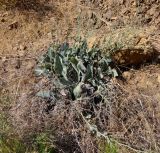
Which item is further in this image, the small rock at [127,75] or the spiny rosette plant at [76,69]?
the small rock at [127,75]

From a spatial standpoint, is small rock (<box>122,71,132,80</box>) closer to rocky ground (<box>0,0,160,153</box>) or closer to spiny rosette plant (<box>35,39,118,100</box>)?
rocky ground (<box>0,0,160,153</box>)

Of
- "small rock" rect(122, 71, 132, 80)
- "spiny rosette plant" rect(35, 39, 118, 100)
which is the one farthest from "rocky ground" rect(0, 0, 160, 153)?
"spiny rosette plant" rect(35, 39, 118, 100)

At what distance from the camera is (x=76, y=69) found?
11.0 ft

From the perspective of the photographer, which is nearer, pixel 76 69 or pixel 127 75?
pixel 76 69

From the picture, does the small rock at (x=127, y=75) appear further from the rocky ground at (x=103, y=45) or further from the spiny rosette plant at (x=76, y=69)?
the spiny rosette plant at (x=76, y=69)

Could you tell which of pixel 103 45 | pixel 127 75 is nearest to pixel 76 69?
pixel 103 45

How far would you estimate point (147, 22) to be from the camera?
3.96 metres

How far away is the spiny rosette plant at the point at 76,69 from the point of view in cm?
334

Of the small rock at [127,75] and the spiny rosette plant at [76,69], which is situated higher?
the spiny rosette plant at [76,69]

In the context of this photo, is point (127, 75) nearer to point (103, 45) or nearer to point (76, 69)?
point (103, 45)

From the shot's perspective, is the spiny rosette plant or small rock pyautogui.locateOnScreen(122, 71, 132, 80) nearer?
the spiny rosette plant

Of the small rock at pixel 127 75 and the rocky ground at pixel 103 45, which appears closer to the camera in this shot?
the rocky ground at pixel 103 45

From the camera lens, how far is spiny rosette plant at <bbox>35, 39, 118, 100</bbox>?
11.0ft

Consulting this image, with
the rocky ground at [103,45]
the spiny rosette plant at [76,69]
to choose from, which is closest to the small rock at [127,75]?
the rocky ground at [103,45]
